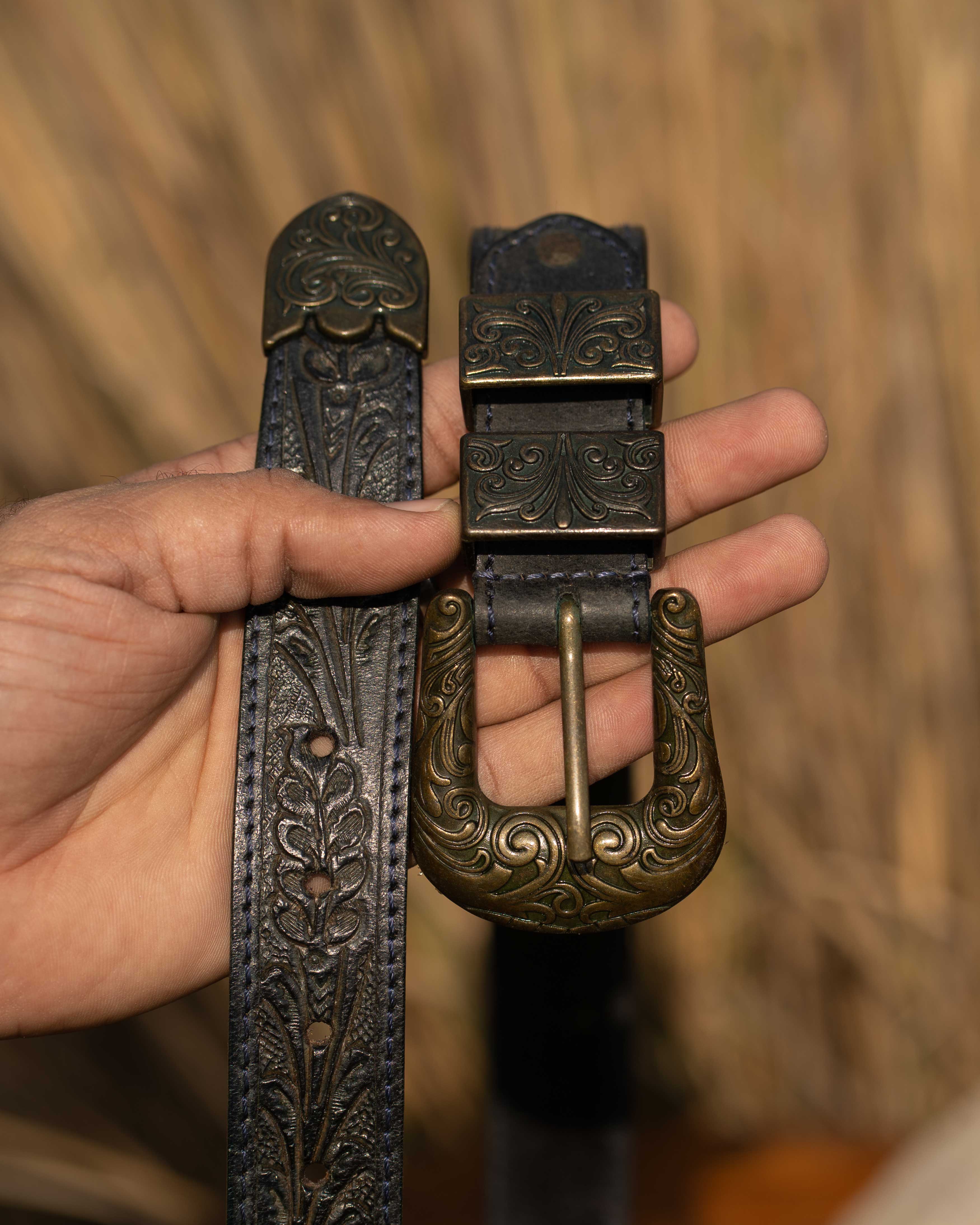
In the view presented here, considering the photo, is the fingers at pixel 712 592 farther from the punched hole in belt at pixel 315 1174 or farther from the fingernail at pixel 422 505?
the punched hole in belt at pixel 315 1174

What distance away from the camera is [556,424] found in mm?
1112

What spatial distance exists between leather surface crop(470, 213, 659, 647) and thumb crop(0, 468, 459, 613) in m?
0.08

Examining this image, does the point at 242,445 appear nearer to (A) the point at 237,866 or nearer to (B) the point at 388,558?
(B) the point at 388,558

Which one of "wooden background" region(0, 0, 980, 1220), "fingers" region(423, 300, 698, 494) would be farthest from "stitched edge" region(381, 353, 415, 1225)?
"wooden background" region(0, 0, 980, 1220)

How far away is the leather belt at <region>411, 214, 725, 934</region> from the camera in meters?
0.98

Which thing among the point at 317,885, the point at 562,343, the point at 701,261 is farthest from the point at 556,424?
the point at 701,261

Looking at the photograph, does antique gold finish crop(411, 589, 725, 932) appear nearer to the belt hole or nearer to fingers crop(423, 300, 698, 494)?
the belt hole

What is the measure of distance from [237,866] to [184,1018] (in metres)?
1.02

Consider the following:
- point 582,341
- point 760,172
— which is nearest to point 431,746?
point 582,341

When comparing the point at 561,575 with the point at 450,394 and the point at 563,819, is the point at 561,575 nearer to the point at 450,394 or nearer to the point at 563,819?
the point at 563,819

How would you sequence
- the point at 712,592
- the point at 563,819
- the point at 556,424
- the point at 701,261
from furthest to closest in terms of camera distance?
the point at 701,261, the point at 712,592, the point at 556,424, the point at 563,819

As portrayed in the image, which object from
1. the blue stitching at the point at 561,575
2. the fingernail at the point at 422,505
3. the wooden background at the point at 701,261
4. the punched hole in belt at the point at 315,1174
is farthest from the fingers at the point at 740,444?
the punched hole in belt at the point at 315,1174

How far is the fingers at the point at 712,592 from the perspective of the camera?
1.21 meters

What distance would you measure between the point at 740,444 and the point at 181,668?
714 millimetres
